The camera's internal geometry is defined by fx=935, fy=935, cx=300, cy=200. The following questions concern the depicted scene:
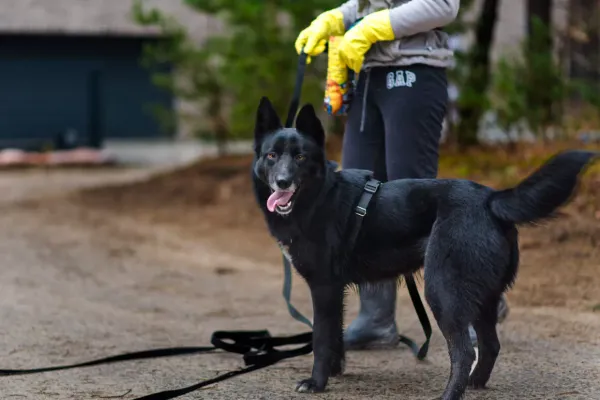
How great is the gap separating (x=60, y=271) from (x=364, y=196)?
4.39 metres

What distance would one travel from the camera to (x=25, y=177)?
16.7 m

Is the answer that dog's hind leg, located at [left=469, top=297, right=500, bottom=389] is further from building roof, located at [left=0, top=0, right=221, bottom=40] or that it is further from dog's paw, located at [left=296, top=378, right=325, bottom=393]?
building roof, located at [left=0, top=0, right=221, bottom=40]

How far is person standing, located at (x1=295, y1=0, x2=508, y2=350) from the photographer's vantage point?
4.62 m

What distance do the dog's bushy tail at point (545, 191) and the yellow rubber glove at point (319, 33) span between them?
1.38 meters

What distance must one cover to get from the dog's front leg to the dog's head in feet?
1.42

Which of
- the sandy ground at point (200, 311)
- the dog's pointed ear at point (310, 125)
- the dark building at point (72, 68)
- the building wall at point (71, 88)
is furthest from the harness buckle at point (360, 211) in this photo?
the dark building at point (72, 68)

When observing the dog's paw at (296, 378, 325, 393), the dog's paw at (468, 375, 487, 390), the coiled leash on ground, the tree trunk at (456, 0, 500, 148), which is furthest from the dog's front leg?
the tree trunk at (456, 0, 500, 148)

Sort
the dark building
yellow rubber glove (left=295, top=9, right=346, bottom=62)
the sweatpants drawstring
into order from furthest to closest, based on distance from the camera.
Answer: the dark building
the sweatpants drawstring
yellow rubber glove (left=295, top=9, right=346, bottom=62)

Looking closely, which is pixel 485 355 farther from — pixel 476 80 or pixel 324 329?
pixel 476 80

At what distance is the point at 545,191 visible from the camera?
12.3 ft

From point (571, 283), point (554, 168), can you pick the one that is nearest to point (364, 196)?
point (554, 168)

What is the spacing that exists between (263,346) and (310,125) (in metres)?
1.42

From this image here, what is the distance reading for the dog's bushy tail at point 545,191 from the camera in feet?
12.1

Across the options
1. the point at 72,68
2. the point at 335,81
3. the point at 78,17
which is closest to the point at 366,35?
the point at 335,81
